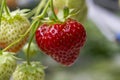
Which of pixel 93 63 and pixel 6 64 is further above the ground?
pixel 6 64

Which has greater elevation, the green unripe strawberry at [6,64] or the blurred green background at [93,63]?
the green unripe strawberry at [6,64]

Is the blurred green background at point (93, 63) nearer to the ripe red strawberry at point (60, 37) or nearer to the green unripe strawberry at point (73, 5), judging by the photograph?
the green unripe strawberry at point (73, 5)

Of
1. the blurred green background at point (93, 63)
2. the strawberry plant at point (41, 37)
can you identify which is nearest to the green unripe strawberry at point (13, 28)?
the strawberry plant at point (41, 37)

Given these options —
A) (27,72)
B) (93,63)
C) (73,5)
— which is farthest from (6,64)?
(93,63)

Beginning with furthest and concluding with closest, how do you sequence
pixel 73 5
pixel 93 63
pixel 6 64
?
pixel 93 63, pixel 73 5, pixel 6 64

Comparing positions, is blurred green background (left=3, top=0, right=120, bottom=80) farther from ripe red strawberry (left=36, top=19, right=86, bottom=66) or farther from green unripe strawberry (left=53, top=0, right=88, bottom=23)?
ripe red strawberry (left=36, top=19, right=86, bottom=66)

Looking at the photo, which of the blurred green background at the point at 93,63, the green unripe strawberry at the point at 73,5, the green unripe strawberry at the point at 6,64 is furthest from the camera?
the blurred green background at the point at 93,63

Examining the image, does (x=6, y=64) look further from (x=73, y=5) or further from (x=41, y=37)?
(x=73, y=5)
